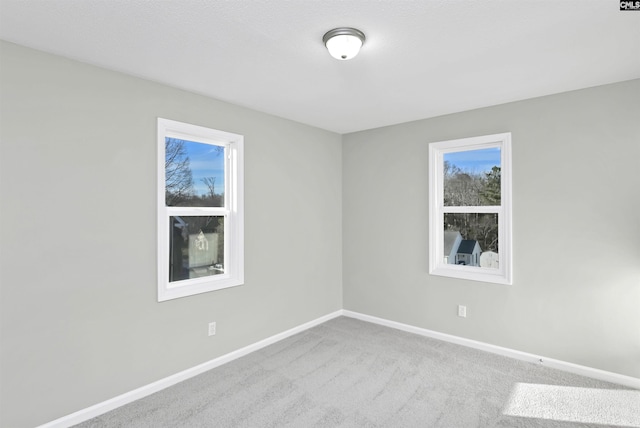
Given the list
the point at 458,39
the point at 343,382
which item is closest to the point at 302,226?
the point at 343,382

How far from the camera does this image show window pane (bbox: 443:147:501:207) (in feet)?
11.8

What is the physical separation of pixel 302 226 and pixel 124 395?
7.84 feet

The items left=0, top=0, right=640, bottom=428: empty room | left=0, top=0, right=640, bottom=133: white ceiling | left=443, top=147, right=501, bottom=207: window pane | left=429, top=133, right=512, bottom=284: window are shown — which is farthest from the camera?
left=443, top=147, right=501, bottom=207: window pane

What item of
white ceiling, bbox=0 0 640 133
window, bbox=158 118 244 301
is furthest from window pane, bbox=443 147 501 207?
window, bbox=158 118 244 301

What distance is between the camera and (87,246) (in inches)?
96.3

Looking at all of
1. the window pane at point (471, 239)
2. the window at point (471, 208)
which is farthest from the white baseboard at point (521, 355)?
the window pane at point (471, 239)

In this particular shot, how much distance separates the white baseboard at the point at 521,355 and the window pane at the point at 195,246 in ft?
7.23

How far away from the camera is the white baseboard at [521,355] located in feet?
9.36

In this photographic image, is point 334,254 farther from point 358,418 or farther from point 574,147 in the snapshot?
point 574,147

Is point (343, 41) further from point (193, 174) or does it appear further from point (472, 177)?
point (472, 177)

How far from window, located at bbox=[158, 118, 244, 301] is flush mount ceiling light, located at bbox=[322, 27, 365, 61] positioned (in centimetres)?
158

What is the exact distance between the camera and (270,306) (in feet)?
12.4

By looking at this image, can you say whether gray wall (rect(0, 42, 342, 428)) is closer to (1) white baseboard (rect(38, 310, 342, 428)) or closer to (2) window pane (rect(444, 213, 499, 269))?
(1) white baseboard (rect(38, 310, 342, 428))

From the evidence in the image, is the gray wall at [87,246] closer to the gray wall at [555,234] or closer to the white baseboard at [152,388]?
the white baseboard at [152,388]
